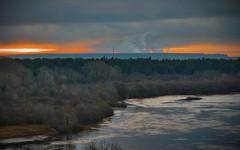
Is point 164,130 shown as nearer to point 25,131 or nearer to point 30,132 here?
point 30,132

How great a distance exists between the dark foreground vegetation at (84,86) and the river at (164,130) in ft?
12.3

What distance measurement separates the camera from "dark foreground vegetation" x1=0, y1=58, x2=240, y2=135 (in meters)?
43.2

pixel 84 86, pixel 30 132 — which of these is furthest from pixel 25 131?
pixel 84 86

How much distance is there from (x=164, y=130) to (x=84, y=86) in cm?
3562

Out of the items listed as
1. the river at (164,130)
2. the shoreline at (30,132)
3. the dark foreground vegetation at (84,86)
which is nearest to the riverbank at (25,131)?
the shoreline at (30,132)

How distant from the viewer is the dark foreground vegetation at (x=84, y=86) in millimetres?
43156

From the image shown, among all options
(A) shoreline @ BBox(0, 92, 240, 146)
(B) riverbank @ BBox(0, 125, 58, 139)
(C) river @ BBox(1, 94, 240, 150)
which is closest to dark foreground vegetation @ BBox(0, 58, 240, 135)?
(A) shoreline @ BBox(0, 92, 240, 146)

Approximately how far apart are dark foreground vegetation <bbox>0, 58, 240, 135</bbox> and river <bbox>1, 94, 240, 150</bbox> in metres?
3.75

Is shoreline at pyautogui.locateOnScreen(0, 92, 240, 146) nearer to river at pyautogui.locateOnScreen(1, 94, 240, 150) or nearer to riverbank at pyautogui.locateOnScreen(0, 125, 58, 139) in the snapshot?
riverbank at pyautogui.locateOnScreen(0, 125, 58, 139)

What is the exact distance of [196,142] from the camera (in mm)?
35125

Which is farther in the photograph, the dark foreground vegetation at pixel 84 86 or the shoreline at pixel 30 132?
the dark foreground vegetation at pixel 84 86

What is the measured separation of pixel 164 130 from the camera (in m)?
40.6

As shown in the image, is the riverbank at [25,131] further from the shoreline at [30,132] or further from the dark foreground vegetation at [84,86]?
the dark foreground vegetation at [84,86]

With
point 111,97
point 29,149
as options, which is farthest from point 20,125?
point 111,97
